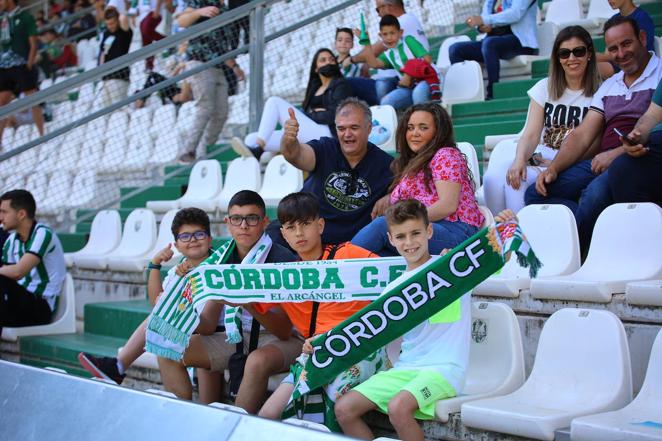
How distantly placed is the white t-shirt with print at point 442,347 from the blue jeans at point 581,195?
1093mm

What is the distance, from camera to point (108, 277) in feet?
22.3

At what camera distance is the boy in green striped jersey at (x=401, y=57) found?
6.64 metres

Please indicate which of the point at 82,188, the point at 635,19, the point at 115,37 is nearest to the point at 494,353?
the point at 635,19

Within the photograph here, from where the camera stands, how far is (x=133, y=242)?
272 inches

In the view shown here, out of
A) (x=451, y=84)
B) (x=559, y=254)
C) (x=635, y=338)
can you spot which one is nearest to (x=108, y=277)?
(x=451, y=84)

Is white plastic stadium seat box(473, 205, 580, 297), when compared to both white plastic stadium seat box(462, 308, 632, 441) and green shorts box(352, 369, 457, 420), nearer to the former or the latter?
white plastic stadium seat box(462, 308, 632, 441)

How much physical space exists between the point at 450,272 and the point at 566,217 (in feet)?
Answer: 3.51

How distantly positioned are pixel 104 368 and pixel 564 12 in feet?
15.4

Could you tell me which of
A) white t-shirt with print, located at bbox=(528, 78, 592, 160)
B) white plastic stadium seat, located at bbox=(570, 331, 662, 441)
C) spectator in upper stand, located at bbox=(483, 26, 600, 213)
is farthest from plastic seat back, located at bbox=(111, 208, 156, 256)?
white plastic stadium seat, located at bbox=(570, 331, 662, 441)

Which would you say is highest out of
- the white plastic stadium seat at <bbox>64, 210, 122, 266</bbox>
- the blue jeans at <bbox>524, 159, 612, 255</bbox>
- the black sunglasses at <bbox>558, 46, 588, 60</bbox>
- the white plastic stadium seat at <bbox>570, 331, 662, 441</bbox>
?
the black sunglasses at <bbox>558, 46, 588, 60</bbox>

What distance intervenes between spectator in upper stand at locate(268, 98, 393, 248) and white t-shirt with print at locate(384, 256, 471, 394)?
1.15 metres

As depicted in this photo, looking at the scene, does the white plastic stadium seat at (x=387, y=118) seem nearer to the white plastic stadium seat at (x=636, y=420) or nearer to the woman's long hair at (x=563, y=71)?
the woman's long hair at (x=563, y=71)

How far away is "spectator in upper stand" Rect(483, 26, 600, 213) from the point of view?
467 cm

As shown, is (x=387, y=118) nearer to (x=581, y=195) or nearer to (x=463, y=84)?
(x=463, y=84)
